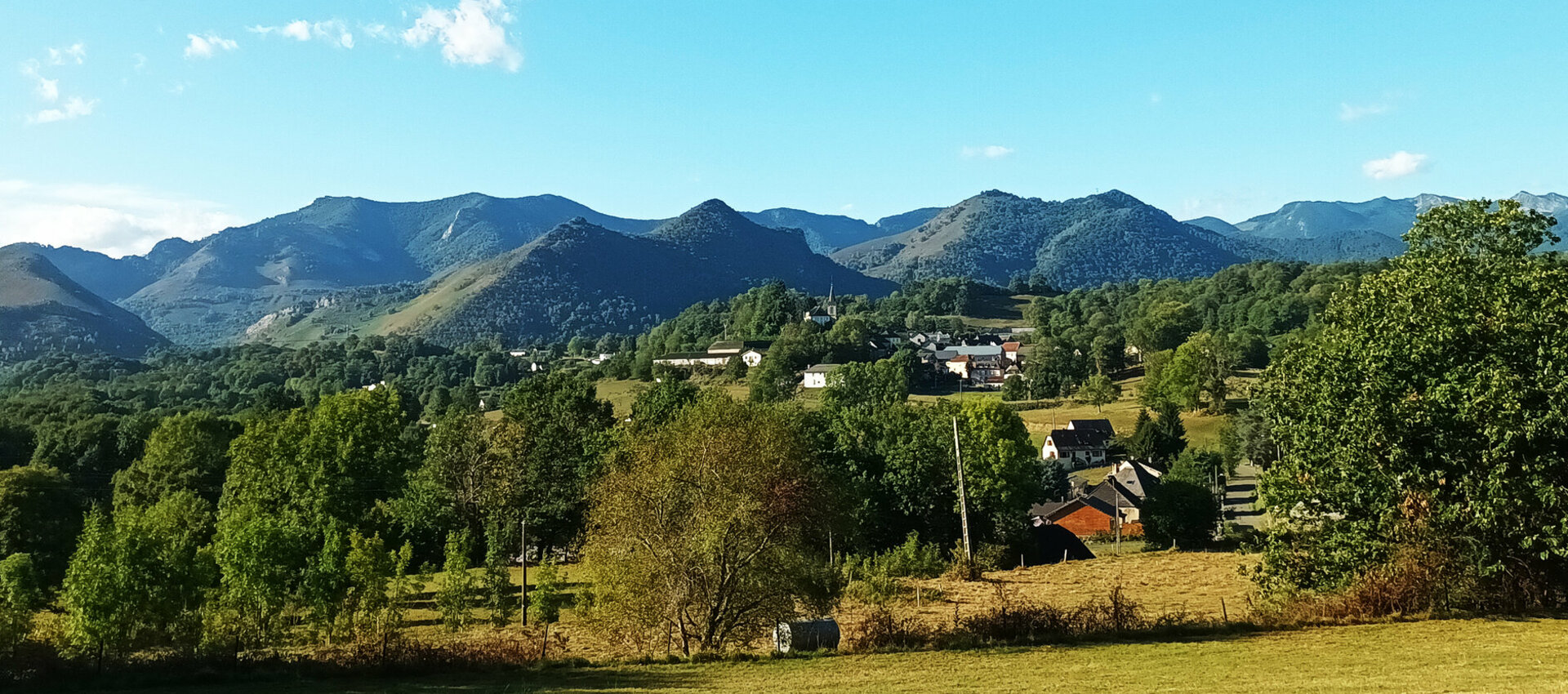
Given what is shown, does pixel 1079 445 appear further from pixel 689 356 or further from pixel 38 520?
pixel 689 356

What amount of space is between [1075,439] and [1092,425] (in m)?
3.59

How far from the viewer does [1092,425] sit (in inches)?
3337

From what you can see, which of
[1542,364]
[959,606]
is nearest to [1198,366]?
[959,606]

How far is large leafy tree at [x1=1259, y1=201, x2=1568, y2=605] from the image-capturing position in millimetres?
18859

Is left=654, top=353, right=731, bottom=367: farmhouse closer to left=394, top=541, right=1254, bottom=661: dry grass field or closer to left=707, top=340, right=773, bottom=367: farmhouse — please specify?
left=707, top=340, right=773, bottom=367: farmhouse

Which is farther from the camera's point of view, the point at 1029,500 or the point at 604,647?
the point at 1029,500

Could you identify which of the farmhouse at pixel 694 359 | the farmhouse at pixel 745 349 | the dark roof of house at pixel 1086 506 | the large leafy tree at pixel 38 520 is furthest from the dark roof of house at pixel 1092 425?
the large leafy tree at pixel 38 520

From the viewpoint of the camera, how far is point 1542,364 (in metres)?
19.0

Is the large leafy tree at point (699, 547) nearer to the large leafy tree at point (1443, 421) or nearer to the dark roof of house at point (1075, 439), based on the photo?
the large leafy tree at point (1443, 421)

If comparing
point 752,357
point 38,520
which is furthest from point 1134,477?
point 752,357

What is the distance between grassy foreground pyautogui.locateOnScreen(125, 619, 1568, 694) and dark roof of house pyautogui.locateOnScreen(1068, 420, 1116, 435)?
65116mm

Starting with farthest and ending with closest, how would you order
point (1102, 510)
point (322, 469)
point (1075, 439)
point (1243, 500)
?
point (1075, 439), point (1243, 500), point (1102, 510), point (322, 469)

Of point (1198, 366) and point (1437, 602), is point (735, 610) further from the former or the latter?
point (1198, 366)

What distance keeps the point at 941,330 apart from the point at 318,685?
158 m
